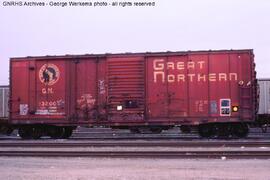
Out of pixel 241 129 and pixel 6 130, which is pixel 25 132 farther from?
pixel 241 129

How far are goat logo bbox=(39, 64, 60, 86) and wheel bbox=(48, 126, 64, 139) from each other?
6.63 feet

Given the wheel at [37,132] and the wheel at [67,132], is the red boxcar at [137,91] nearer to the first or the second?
the wheel at [37,132]

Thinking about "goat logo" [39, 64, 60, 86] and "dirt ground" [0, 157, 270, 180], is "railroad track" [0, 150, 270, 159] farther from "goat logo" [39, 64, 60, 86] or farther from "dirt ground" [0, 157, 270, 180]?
"goat logo" [39, 64, 60, 86]

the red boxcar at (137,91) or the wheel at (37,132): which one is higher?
the red boxcar at (137,91)

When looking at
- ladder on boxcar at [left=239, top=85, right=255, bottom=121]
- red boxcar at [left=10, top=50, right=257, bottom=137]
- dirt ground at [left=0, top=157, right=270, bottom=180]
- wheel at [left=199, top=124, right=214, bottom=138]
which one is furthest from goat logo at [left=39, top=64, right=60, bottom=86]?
dirt ground at [left=0, top=157, right=270, bottom=180]

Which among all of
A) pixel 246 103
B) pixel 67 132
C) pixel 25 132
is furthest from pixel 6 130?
pixel 246 103

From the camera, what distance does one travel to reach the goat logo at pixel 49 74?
70.5 ft

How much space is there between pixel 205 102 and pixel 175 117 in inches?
56.0

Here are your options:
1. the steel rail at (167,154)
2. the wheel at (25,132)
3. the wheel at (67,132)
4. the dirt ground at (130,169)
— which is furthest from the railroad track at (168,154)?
the wheel at (67,132)

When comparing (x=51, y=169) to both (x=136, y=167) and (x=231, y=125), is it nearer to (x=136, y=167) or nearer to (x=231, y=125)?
(x=136, y=167)

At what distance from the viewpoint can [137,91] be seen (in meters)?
20.6

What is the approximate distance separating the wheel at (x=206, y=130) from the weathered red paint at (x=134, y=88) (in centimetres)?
45

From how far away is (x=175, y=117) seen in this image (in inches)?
801

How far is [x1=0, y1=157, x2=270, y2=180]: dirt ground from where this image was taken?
380 inches
